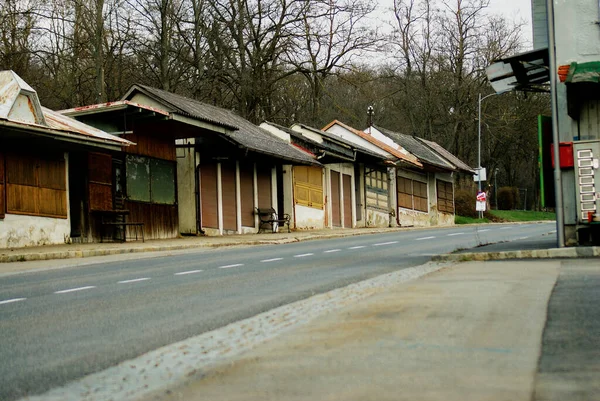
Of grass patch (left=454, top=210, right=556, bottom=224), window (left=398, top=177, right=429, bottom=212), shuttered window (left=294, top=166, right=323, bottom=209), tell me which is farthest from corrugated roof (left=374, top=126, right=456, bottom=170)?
shuttered window (left=294, top=166, right=323, bottom=209)

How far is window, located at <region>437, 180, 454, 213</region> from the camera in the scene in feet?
188

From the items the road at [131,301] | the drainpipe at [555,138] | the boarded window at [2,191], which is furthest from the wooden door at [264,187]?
the drainpipe at [555,138]

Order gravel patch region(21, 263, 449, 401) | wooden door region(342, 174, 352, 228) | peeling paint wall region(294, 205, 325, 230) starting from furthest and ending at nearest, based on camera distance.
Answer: wooden door region(342, 174, 352, 228) → peeling paint wall region(294, 205, 325, 230) → gravel patch region(21, 263, 449, 401)

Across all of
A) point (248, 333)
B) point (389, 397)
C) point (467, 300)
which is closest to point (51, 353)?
point (248, 333)

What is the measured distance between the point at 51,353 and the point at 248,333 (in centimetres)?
160

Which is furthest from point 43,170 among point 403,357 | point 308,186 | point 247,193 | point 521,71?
point 403,357

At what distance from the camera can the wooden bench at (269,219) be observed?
3462 centimetres

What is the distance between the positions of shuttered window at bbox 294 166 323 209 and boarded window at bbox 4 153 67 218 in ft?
53.0

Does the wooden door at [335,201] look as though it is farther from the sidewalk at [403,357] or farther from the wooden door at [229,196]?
the sidewalk at [403,357]

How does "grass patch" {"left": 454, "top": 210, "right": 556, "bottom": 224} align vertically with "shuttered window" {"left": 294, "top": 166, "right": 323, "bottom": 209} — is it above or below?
below

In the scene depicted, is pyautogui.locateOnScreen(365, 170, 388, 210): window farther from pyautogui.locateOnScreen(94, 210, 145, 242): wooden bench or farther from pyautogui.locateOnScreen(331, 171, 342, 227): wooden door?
pyautogui.locateOnScreen(94, 210, 145, 242): wooden bench

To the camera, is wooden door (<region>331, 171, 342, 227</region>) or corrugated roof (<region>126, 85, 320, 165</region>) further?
wooden door (<region>331, 171, 342, 227</region>)

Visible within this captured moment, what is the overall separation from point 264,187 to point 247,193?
202 cm

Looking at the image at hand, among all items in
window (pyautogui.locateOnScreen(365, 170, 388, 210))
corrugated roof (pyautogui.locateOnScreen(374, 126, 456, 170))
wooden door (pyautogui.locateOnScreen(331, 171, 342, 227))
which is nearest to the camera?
wooden door (pyautogui.locateOnScreen(331, 171, 342, 227))
